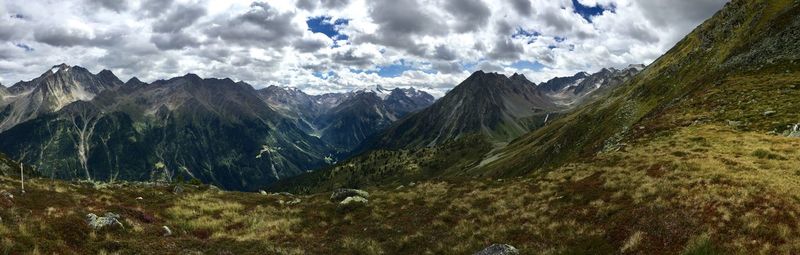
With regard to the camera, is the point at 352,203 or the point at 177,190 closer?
the point at 352,203

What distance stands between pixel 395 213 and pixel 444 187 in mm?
12914

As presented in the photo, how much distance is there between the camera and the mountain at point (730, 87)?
51.9 m

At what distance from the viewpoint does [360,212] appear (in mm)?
38219

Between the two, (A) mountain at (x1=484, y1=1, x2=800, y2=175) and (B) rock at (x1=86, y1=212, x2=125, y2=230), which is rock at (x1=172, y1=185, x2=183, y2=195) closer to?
(B) rock at (x1=86, y1=212, x2=125, y2=230)

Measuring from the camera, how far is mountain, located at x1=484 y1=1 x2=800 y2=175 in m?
51.9

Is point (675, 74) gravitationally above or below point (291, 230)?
above

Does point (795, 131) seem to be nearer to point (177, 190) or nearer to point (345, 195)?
point (345, 195)

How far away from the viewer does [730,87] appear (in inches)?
2574

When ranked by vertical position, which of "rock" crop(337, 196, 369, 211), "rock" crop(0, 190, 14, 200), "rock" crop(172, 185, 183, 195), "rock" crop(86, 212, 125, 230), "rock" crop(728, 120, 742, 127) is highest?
"rock" crop(728, 120, 742, 127)

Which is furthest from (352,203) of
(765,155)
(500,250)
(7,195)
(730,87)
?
(730,87)

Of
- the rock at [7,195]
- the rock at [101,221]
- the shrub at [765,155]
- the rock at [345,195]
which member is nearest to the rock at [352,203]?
the rock at [345,195]

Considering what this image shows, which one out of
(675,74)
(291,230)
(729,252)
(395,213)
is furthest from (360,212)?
(675,74)

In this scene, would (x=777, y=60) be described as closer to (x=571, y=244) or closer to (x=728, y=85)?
(x=728, y=85)

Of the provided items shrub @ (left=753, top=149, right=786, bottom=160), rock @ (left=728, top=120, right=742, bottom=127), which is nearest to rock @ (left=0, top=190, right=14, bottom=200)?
shrub @ (left=753, top=149, right=786, bottom=160)
